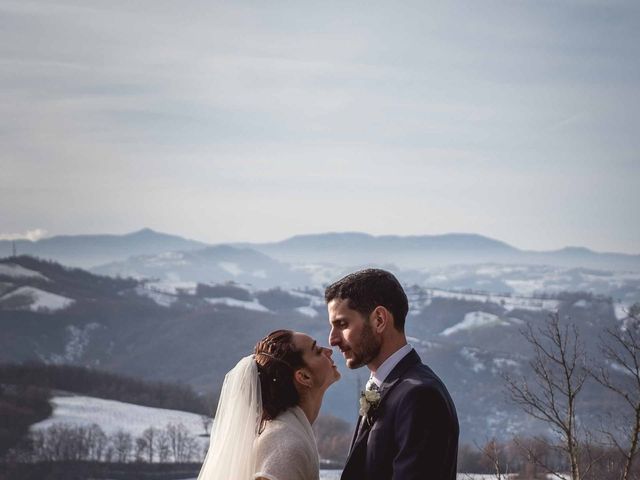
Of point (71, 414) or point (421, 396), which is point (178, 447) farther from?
point (421, 396)

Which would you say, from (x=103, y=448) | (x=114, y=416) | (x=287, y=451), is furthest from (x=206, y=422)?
(x=287, y=451)

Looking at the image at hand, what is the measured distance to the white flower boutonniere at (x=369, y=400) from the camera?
196 inches

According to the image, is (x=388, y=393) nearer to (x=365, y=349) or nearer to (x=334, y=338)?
(x=365, y=349)

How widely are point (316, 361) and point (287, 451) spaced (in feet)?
1.70

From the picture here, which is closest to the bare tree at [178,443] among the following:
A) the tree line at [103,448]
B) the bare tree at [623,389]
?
the tree line at [103,448]

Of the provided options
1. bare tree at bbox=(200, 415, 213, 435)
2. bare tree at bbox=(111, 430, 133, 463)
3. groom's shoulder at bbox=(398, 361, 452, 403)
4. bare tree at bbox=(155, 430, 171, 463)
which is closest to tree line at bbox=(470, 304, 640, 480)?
groom's shoulder at bbox=(398, 361, 452, 403)

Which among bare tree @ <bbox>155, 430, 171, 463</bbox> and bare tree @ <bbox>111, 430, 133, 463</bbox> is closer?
bare tree @ <bbox>155, 430, 171, 463</bbox>

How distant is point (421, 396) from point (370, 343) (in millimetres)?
438

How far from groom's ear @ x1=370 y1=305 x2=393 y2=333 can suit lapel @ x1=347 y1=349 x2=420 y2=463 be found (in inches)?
8.3

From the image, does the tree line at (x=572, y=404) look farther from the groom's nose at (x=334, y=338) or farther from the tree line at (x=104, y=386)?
the tree line at (x=104, y=386)

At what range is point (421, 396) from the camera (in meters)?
4.74

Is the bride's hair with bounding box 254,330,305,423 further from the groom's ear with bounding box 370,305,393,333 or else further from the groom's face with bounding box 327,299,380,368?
the groom's ear with bounding box 370,305,393,333

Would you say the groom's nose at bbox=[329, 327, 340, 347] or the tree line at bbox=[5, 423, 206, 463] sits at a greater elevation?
the groom's nose at bbox=[329, 327, 340, 347]

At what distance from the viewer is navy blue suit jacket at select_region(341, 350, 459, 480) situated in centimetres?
464
